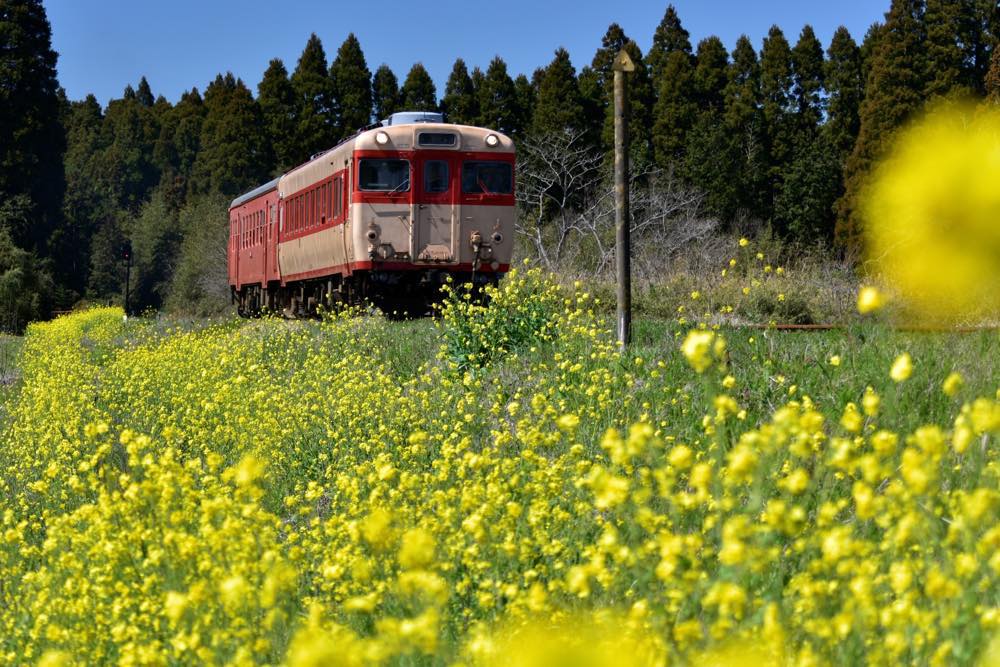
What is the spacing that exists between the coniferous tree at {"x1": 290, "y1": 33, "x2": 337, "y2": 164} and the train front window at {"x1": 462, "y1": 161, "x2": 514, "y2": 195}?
30.2m

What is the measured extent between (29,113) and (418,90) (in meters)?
16.8

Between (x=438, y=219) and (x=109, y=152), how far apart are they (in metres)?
53.1

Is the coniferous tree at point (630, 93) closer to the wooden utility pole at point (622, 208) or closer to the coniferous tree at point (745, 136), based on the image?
the coniferous tree at point (745, 136)

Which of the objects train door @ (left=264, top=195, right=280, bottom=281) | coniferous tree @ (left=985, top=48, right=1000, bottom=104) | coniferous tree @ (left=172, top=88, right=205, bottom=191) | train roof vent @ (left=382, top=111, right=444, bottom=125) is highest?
coniferous tree @ (left=172, top=88, right=205, bottom=191)

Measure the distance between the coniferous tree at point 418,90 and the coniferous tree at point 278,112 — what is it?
178 inches

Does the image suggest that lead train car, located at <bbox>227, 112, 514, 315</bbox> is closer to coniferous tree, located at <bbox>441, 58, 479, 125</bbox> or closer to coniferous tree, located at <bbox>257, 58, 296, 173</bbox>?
coniferous tree, located at <bbox>441, 58, 479, 125</bbox>

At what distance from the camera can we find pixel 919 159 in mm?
2844

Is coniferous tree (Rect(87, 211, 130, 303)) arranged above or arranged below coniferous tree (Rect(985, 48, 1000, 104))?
below

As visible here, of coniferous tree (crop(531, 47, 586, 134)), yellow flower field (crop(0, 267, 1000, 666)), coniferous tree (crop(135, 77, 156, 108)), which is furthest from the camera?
coniferous tree (crop(135, 77, 156, 108))

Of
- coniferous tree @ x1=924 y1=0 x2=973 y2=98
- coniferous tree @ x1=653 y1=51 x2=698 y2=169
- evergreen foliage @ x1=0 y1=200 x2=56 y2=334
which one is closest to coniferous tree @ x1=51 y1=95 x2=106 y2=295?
evergreen foliage @ x1=0 y1=200 x2=56 y2=334

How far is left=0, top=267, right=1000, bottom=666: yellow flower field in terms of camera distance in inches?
93.4

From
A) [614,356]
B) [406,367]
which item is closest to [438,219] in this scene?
[406,367]

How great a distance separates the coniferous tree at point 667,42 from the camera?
3956cm

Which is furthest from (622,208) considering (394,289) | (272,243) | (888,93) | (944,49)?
(944,49)
